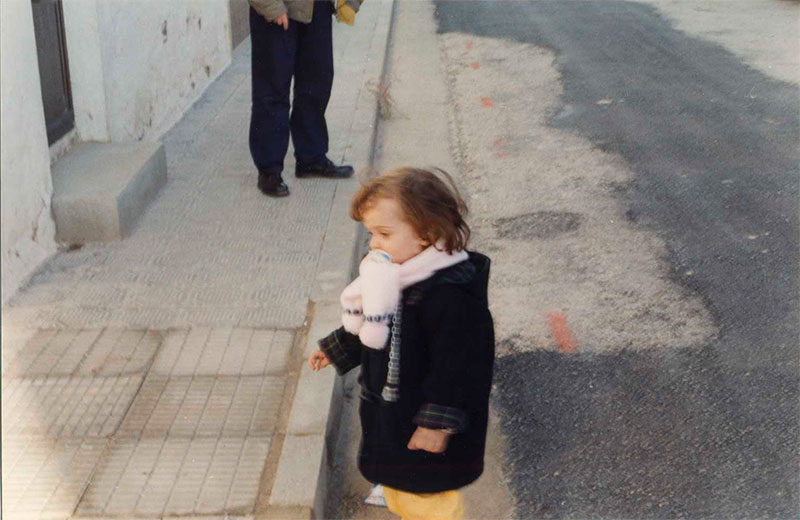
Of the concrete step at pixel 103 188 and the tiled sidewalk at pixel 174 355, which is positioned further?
the concrete step at pixel 103 188

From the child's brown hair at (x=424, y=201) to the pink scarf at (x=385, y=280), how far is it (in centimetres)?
3

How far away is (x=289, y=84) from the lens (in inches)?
246

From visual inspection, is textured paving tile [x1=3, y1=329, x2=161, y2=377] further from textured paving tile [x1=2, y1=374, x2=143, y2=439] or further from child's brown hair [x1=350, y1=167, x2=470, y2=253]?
child's brown hair [x1=350, y1=167, x2=470, y2=253]

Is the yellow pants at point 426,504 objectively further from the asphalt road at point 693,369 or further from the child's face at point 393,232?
the child's face at point 393,232

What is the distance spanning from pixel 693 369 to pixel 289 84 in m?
3.13

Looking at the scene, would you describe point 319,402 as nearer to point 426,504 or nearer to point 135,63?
point 426,504

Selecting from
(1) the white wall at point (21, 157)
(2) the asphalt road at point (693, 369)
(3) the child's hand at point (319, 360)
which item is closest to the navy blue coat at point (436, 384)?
(3) the child's hand at point (319, 360)

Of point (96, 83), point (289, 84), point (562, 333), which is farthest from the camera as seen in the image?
point (96, 83)

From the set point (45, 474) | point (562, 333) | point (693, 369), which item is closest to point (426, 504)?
point (45, 474)

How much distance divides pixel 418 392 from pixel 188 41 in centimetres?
675

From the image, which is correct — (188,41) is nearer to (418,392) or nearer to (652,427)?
(652,427)

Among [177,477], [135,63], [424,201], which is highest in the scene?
[424,201]

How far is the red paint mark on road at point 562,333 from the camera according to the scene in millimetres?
4480

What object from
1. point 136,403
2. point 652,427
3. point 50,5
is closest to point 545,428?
point 652,427
